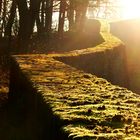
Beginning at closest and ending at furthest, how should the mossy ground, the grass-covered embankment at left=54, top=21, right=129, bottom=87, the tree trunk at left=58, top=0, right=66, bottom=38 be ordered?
the mossy ground
the grass-covered embankment at left=54, top=21, right=129, bottom=87
the tree trunk at left=58, top=0, right=66, bottom=38

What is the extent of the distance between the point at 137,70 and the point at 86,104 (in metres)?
16.1

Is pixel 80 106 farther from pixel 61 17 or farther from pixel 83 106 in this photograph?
pixel 61 17

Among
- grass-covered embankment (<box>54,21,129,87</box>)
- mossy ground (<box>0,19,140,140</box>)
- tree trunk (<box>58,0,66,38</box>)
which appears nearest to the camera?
mossy ground (<box>0,19,140,140</box>)

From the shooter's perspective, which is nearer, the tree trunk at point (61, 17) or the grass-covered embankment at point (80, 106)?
the grass-covered embankment at point (80, 106)

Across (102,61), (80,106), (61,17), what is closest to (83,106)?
(80,106)

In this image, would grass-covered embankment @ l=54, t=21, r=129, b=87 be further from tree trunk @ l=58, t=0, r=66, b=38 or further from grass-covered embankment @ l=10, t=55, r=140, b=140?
tree trunk @ l=58, t=0, r=66, b=38

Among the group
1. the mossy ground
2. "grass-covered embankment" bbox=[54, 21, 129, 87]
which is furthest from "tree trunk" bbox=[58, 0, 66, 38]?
the mossy ground

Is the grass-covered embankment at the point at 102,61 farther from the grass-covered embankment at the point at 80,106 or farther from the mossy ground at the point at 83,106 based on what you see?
the grass-covered embankment at the point at 80,106

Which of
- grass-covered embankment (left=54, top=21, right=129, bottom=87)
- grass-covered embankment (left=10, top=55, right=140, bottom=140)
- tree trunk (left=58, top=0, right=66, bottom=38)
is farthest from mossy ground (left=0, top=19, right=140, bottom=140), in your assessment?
tree trunk (left=58, top=0, right=66, bottom=38)

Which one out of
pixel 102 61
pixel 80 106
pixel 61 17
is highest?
pixel 80 106

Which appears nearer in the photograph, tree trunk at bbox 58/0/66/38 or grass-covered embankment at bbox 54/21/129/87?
grass-covered embankment at bbox 54/21/129/87

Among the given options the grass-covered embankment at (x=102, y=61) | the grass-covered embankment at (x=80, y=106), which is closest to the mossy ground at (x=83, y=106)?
the grass-covered embankment at (x=80, y=106)

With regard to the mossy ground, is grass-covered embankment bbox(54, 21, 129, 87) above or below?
below

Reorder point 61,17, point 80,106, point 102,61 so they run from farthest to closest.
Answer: point 61,17 < point 102,61 < point 80,106
